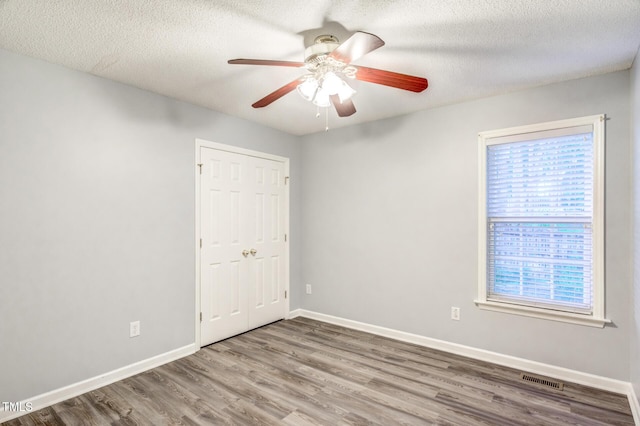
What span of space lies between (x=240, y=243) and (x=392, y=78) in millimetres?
2539

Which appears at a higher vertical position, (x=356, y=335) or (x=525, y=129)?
(x=525, y=129)

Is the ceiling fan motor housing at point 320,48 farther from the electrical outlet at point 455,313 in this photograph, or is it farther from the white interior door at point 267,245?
the electrical outlet at point 455,313

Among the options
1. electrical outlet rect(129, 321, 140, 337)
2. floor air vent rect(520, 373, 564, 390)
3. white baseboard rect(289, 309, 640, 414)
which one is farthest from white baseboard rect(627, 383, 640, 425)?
electrical outlet rect(129, 321, 140, 337)

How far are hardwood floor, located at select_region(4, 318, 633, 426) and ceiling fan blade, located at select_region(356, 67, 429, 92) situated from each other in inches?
84.4

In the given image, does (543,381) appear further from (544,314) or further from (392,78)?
(392,78)

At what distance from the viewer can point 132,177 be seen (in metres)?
2.82

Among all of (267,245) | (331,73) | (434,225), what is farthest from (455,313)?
(331,73)

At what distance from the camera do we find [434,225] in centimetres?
336

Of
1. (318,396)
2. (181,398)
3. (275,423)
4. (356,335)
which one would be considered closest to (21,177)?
(181,398)

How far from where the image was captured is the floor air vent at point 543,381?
101 inches

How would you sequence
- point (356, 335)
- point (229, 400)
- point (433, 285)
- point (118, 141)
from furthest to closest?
point (356, 335)
point (433, 285)
point (118, 141)
point (229, 400)

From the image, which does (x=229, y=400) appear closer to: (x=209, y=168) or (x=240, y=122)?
(x=209, y=168)

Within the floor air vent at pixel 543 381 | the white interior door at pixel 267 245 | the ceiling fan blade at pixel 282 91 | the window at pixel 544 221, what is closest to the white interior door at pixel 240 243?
the white interior door at pixel 267 245

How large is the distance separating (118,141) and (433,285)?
3224 mm
